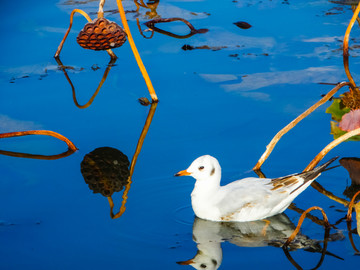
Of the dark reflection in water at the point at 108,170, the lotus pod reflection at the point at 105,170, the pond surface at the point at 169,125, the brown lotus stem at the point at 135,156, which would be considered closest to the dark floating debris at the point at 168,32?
the pond surface at the point at 169,125

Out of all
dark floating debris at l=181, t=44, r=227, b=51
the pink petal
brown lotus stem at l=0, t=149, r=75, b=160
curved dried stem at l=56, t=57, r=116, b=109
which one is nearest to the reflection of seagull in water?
the pink petal

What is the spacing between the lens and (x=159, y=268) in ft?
11.4

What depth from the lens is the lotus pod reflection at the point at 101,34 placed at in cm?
550

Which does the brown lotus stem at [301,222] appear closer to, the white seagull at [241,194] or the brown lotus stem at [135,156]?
the white seagull at [241,194]

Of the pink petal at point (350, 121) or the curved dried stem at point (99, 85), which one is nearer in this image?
the pink petal at point (350, 121)

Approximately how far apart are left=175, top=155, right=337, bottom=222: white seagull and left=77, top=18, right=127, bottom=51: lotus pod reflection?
193 centimetres

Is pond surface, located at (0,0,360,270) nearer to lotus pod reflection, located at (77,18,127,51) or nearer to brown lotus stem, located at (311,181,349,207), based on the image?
brown lotus stem, located at (311,181,349,207)

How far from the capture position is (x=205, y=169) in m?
4.00

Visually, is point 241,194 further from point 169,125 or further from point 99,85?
point 99,85

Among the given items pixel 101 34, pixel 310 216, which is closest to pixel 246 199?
pixel 310 216

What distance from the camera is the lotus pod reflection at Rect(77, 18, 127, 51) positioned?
18.1 feet

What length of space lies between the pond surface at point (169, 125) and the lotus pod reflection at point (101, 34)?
1.78 feet

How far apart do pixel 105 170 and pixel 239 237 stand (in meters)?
1.26

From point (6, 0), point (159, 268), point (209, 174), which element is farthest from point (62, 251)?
point (6, 0)
